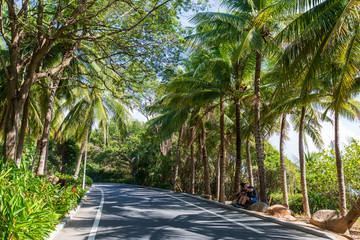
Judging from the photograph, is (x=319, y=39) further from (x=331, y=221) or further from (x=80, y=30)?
(x=80, y=30)

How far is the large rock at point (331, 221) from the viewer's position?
695 cm

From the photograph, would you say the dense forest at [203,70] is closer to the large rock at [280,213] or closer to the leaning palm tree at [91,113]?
the leaning palm tree at [91,113]

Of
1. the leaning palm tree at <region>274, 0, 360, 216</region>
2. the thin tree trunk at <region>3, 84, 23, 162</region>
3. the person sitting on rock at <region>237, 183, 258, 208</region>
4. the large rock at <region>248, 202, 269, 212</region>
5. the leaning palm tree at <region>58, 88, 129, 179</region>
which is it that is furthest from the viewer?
the leaning palm tree at <region>58, 88, 129, 179</region>

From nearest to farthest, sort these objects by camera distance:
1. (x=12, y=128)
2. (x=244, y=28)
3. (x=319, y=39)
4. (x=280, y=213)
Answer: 1. (x=12, y=128)
2. (x=319, y=39)
3. (x=280, y=213)
4. (x=244, y=28)

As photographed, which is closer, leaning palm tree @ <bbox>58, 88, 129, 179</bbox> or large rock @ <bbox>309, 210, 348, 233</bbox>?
large rock @ <bbox>309, 210, 348, 233</bbox>

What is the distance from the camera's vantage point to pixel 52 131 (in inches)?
1039

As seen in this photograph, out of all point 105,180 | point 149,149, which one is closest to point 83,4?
point 149,149

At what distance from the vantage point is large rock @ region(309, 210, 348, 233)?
6953 millimetres

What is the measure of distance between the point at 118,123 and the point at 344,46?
17.3m

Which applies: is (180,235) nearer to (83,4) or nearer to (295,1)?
(83,4)

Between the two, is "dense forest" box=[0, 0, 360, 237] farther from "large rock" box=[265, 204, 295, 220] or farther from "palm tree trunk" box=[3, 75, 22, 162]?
"large rock" box=[265, 204, 295, 220]

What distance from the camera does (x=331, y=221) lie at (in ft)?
23.4

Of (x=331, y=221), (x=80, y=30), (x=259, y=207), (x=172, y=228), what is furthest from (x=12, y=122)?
(x=331, y=221)

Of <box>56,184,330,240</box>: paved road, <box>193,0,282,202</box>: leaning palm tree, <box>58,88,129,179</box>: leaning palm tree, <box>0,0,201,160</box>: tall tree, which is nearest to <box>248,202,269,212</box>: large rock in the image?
<box>193,0,282,202</box>: leaning palm tree
